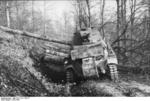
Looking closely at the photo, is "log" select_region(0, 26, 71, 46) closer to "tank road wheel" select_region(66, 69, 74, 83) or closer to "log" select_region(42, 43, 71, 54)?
"log" select_region(42, 43, 71, 54)

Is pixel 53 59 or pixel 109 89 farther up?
pixel 53 59

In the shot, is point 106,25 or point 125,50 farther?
point 106,25

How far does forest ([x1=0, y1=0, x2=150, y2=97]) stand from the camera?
480cm

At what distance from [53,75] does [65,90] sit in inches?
57.6

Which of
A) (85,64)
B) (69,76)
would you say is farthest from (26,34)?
(85,64)

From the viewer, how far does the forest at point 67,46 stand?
4.80m

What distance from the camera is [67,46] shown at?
741cm

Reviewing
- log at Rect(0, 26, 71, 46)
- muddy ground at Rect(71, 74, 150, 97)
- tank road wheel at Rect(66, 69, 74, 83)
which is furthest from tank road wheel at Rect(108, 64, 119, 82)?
log at Rect(0, 26, 71, 46)

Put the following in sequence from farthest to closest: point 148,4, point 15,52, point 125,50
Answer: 1. point 125,50
2. point 148,4
3. point 15,52

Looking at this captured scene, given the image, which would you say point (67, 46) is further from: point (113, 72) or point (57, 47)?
point (113, 72)

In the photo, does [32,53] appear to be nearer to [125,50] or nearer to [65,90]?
[65,90]

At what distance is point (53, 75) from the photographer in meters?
6.32

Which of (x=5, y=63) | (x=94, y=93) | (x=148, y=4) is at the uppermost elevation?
(x=148, y=4)

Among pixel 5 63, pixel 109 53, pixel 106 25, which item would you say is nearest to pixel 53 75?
pixel 5 63
